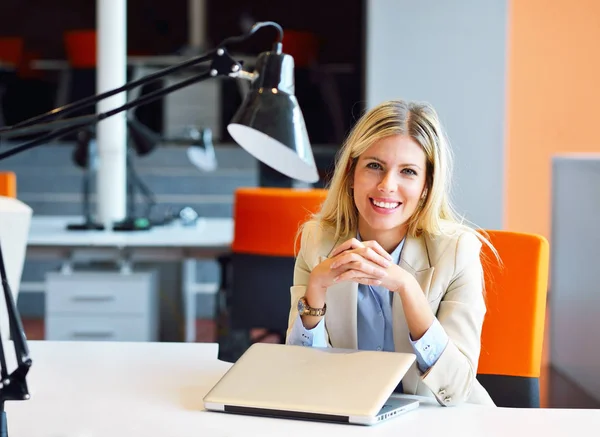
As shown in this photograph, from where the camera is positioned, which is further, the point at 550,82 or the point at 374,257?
the point at 550,82

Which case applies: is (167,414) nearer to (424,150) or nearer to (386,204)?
(386,204)

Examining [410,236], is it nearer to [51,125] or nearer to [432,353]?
[432,353]

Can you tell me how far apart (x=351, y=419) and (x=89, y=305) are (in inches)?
102

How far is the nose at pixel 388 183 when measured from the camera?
5.77ft

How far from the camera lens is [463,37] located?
4738 mm

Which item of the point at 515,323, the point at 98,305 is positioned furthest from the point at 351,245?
the point at 98,305

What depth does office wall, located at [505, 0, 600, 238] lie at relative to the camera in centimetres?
714

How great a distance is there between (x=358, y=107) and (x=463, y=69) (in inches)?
82.3

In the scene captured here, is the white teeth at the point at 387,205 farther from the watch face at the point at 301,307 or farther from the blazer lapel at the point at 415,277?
the watch face at the point at 301,307

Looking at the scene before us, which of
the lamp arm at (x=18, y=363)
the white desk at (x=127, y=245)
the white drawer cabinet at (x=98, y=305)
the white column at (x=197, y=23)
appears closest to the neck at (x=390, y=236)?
the lamp arm at (x=18, y=363)

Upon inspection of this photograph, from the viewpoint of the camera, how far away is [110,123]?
434 centimetres

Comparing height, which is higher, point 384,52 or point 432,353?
point 384,52

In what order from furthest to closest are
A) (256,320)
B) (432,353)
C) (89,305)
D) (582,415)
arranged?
(89,305), (256,320), (432,353), (582,415)

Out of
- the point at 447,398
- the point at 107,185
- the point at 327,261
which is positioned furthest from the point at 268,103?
the point at 107,185
